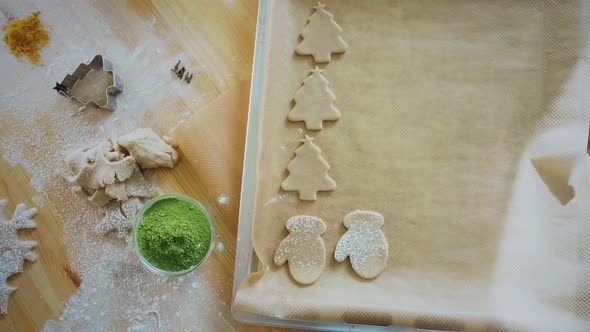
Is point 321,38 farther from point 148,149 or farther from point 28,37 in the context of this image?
point 28,37

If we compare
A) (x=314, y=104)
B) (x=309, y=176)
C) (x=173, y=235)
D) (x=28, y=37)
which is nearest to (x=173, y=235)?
(x=173, y=235)

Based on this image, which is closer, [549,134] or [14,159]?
[549,134]

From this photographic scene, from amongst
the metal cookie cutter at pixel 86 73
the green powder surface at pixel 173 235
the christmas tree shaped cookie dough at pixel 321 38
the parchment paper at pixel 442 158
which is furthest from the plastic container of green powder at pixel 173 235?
the christmas tree shaped cookie dough at pixel 321 38

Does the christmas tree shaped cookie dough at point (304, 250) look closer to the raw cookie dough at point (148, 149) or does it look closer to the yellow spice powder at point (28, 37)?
the raw cookie dough at point (148, 149)

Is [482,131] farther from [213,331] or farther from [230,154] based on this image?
[213,331]

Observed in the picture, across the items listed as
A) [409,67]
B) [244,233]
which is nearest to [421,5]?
[409,67]

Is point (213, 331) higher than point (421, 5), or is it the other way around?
point (421, 5)
